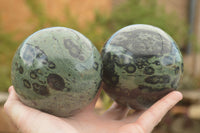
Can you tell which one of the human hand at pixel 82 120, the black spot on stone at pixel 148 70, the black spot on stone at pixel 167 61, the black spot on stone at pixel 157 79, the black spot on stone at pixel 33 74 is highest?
the black spot on stone at pixel 33 74

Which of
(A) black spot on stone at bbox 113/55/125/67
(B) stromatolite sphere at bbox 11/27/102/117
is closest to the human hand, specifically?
(B) stromatolite sphere at bbox 11/27/102/117

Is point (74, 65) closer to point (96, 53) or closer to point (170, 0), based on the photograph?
point (96, 53)

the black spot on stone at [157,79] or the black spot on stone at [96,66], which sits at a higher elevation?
the black spot on stone at [96,66]

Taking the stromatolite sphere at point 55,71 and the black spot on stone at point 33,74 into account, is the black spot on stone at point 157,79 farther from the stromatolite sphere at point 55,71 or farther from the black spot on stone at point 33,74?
the black spot on stone at point 33,74

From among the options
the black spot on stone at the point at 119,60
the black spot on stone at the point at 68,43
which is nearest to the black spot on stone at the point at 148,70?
the black spot on stone at the point at 119,60

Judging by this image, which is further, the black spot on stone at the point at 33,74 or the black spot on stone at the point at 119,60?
the black spot on stone at the point at 119,60

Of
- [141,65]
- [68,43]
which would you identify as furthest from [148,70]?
[68,43]

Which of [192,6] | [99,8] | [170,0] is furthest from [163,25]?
[192,6]

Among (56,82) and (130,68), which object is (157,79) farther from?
(56,82)
